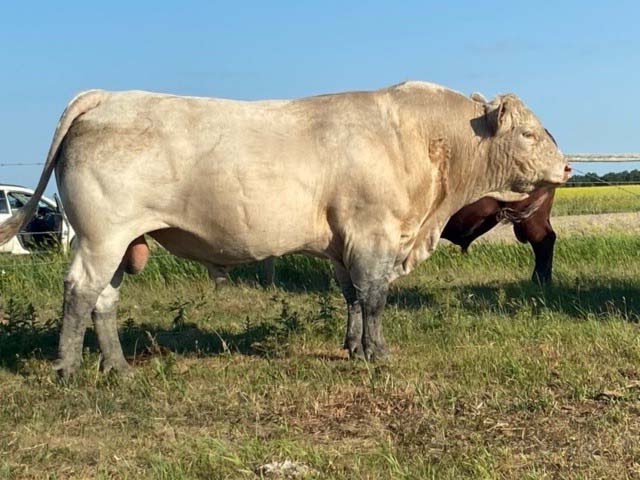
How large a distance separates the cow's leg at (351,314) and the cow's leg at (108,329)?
1.66 metres

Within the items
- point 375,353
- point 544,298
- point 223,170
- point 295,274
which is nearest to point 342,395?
point 375,353

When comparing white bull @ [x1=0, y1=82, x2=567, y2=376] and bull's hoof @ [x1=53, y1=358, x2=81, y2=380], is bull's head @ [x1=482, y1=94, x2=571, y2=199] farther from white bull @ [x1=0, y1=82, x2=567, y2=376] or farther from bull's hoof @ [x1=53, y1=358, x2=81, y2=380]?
bull's hoof @ [x1=53, y1=358, x2=81, y2=380]

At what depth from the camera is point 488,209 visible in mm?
10336

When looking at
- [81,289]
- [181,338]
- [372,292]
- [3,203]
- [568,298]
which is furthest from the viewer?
[3,203]

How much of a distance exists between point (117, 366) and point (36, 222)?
38.2 ft

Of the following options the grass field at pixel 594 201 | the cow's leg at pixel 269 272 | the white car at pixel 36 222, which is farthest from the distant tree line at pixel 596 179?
the white car at pixel 36 222

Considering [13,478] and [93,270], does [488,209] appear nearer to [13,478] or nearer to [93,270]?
[93,270]

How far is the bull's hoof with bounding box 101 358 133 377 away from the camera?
6.47 m

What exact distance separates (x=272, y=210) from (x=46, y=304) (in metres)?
4.72

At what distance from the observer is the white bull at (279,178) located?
6.13m

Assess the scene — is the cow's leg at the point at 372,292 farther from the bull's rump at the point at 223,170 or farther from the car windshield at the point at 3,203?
the car windshield at the point at 3,203

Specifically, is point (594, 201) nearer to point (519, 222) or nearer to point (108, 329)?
point (519, 222)

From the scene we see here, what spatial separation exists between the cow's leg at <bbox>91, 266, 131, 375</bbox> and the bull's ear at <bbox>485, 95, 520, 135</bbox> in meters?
2.99

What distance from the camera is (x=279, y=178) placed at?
6.35 metres
